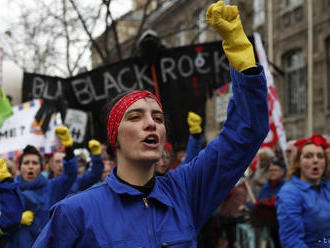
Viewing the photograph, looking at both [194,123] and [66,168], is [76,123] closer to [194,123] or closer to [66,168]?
[66,168]

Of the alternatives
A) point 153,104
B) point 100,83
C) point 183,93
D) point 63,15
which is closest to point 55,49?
point 63,15

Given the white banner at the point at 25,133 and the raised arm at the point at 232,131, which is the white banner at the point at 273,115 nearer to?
the white banner at the point at 25,133

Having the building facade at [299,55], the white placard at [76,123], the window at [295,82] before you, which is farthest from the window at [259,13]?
the white placard at [76,123]

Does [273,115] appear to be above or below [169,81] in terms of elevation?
below

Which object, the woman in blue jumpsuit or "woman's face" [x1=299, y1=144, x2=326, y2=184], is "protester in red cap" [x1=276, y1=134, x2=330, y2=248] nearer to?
"woman's face" [x1=299, y1=144, x2=326, y2=184]

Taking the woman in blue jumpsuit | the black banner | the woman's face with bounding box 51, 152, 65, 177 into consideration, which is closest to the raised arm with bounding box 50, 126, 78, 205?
the woman in blue jumpsuit

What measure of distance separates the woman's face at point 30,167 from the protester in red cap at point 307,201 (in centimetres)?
260

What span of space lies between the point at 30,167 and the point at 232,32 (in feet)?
12.3

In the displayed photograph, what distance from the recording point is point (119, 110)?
2.21m

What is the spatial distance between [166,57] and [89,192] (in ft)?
20.2

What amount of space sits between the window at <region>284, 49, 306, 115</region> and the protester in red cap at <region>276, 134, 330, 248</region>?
14.1 metres

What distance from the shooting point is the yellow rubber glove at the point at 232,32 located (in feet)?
6.00

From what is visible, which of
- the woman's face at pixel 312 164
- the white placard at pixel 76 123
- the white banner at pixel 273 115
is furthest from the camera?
the white placard at pixel 76 123

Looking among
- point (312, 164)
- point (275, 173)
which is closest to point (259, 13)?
point (275, 173)
